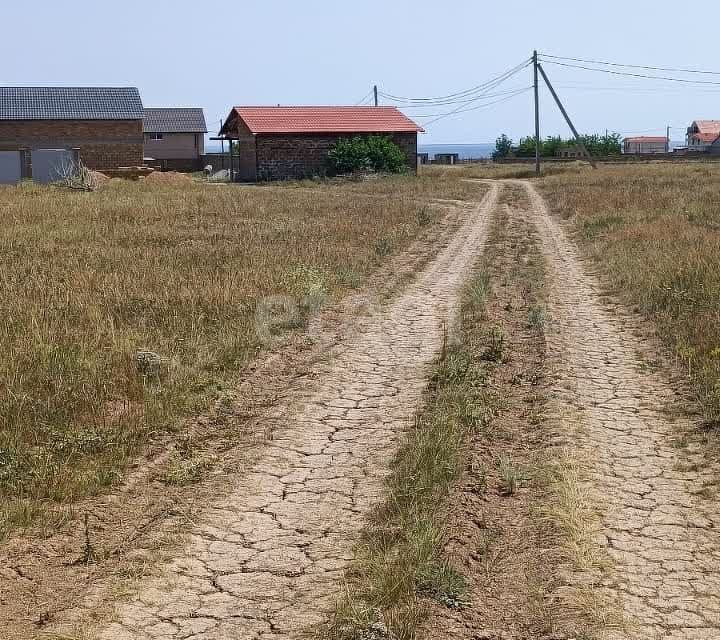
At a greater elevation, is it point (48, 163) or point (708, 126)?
point (708, 126)

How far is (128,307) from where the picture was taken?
10.2m

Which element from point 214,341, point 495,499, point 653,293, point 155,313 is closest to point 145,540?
point 495,499

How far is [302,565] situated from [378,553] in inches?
16.0

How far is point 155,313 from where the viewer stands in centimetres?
992

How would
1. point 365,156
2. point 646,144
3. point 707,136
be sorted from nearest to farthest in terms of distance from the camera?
point 365,156, point 707,136, point 646,144

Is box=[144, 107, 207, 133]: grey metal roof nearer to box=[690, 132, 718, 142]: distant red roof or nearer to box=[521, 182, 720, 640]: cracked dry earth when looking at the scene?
box=[521, 182, 720, 640]: cracked dry earth

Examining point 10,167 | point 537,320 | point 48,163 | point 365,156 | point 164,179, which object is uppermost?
point 365,156

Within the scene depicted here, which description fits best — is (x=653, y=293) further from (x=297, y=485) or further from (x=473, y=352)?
(x=297, y=485)

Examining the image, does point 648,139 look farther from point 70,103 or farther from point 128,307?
point 128,307

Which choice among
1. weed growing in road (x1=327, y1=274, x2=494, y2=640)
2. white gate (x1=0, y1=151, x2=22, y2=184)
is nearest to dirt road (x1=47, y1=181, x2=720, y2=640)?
weed growing in road (x1=327, y1=274, x2=494, y2=640)

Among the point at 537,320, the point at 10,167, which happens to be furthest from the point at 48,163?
the point at 537,320

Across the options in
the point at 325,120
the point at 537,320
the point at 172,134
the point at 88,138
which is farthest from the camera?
the point at 172,134

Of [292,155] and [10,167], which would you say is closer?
[10,167]

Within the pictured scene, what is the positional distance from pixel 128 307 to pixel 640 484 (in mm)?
6652
